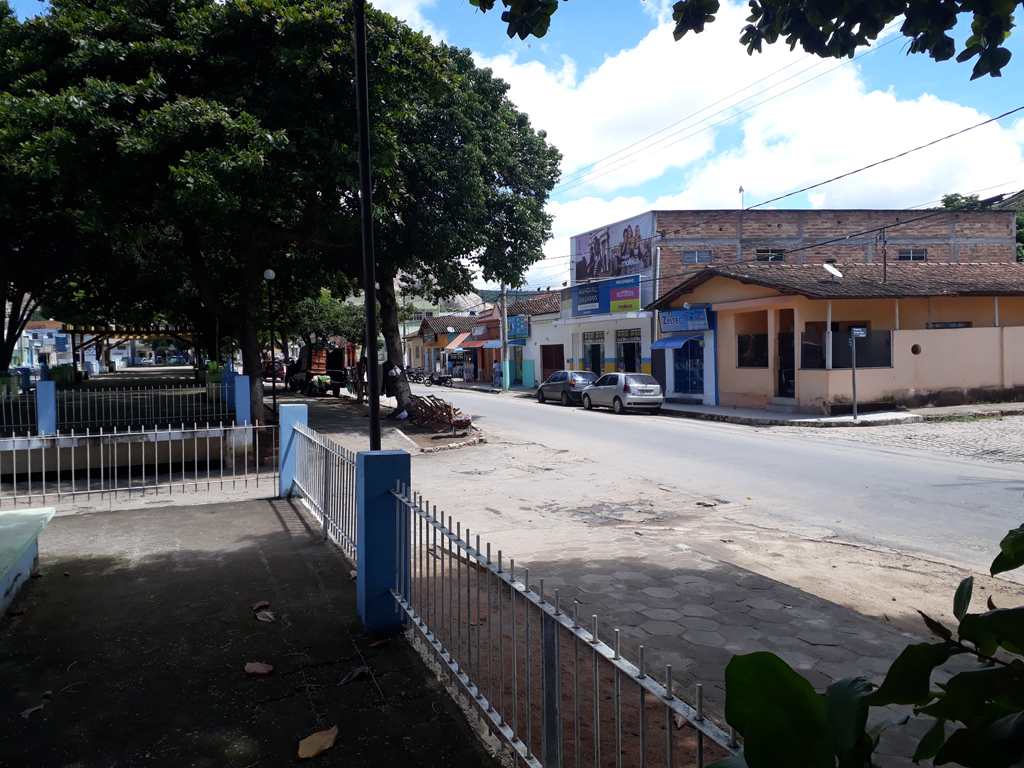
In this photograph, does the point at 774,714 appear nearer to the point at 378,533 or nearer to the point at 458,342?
the point at 378,533

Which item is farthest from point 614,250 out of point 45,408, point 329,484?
point 329,484

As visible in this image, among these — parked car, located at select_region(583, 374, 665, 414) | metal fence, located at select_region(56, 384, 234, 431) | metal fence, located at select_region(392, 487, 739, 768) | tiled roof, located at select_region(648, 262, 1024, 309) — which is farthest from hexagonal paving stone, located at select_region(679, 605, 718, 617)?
parked car, located at select_region(583, 374, 665, 414)

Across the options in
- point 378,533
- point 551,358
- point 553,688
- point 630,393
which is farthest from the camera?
point 551,358

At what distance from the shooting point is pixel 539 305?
4166 cm

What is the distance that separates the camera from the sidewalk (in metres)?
3.55

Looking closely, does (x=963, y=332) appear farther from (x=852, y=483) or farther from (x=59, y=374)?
(x=59, y=374)

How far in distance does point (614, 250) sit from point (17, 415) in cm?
2699

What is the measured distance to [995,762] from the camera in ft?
3.10

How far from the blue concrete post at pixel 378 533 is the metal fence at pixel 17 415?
10.7 m

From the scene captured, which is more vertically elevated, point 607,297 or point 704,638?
point 607,297

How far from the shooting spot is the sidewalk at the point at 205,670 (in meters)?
3.55

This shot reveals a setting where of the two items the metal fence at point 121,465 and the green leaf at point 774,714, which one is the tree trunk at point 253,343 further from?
the green leaf at point 774,714

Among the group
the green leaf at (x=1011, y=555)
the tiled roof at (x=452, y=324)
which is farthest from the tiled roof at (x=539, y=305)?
the green leaf at (x=1011, y=555)

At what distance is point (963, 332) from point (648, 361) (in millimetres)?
11876
